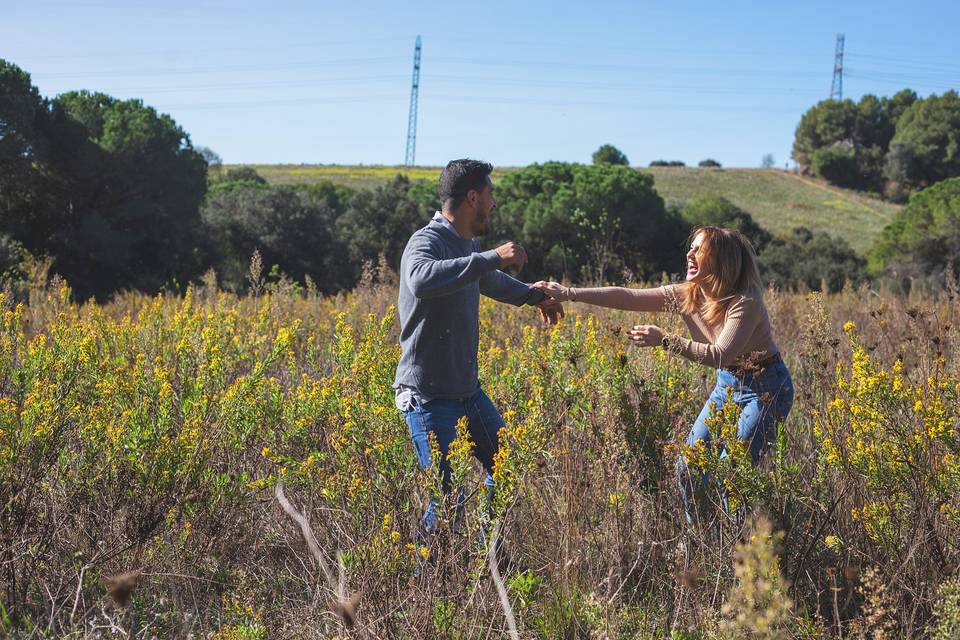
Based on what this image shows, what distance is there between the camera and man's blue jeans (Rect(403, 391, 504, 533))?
3.53m

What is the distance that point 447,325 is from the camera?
3.61 metres

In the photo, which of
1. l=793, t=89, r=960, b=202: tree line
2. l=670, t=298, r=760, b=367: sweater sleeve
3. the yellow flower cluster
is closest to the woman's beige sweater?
l=670, t=298, r=760, b=367: sweater sleeve

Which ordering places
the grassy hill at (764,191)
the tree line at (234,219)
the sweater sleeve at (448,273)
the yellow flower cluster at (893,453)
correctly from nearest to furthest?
the yellow flower cluster at (893,453), the sweater sleeve at (448,273), the tree line at (234,219), the grassy hill at (764,191)

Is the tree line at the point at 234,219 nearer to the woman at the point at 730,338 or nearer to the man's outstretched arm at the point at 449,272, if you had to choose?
the woman at the point at 730,338

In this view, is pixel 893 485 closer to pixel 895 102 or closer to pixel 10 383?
pixel 10 383

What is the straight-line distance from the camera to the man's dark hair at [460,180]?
12.2ft

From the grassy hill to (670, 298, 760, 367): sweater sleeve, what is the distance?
3777cm

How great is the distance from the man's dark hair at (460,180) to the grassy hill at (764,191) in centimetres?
3816

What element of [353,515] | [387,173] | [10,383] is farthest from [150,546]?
[387,173]

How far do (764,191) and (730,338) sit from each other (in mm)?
57470

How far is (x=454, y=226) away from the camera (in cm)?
379

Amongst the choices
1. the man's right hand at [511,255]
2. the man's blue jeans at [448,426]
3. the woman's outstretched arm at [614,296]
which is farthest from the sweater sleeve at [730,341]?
the man's blue jeans at [448,426]

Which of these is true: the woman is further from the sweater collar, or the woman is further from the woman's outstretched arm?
the sweater collar

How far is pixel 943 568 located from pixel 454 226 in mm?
2416
